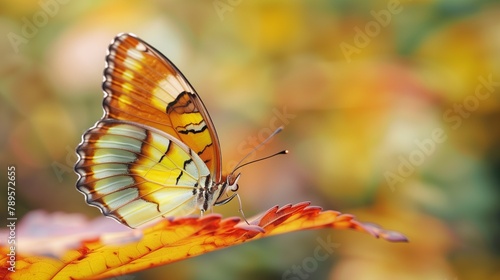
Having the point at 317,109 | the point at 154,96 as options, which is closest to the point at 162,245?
the point at 154,96

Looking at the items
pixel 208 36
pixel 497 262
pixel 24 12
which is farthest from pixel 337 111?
pixel 24 12

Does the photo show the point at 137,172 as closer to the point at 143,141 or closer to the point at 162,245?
the point at 143,141

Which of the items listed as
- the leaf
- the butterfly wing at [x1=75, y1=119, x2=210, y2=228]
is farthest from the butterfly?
the leaf

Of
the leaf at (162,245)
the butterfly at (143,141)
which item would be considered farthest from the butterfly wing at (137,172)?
the leaf at (162,245)

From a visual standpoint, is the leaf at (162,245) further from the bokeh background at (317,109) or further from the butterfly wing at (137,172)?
the bokeh background at (317,109)

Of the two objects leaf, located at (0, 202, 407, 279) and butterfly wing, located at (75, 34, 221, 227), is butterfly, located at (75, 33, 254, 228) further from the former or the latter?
leaf, located at (0, 202, 407, 279)

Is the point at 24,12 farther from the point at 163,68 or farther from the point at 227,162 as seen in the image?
the point at 163,68

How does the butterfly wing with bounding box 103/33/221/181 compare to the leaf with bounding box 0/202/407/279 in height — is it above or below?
above
